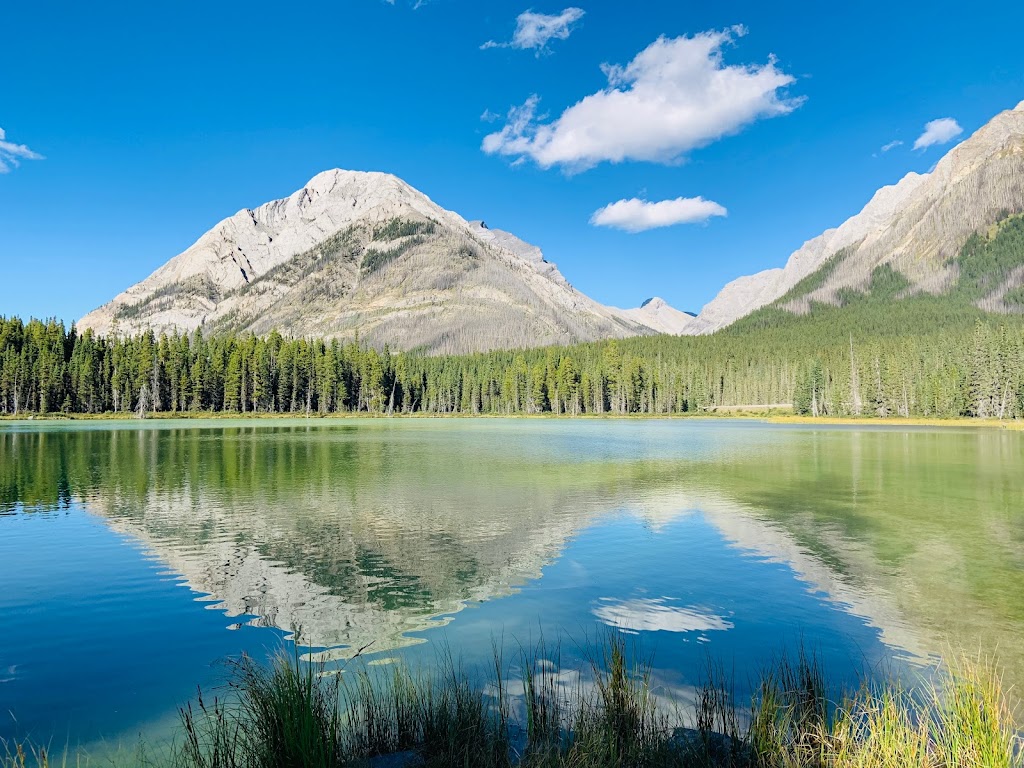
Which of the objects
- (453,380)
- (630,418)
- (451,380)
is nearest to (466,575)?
(630,418)

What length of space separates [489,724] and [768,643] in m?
6.22

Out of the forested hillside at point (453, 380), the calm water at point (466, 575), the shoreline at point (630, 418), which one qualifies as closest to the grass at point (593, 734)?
the calm water at point (466, 575)

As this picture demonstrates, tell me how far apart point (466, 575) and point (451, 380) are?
179 metres

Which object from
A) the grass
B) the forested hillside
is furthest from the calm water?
the forested hillside

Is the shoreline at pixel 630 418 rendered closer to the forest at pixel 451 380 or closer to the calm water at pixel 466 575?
the forest at pixel 451 380

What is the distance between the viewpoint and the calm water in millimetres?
10255

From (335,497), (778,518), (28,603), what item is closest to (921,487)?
(778,518)

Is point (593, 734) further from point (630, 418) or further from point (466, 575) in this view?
point (630, 418)

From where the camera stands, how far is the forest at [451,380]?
11950 centimetres

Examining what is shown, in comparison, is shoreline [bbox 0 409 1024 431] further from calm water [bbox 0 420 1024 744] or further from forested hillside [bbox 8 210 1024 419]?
calm water [bbox 0 420 1024 744]

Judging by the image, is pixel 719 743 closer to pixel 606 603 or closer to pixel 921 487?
pixel 606 603

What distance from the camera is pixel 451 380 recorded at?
19325 cm

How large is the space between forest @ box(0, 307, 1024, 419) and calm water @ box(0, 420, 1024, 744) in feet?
356

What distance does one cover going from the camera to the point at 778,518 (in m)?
23.0
